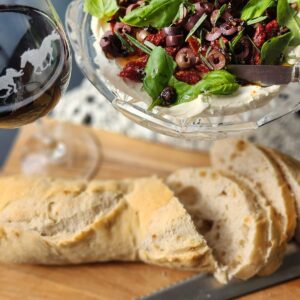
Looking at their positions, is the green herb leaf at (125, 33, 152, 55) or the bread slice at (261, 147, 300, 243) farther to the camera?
the bread slice at (261, 147, 300, 243)

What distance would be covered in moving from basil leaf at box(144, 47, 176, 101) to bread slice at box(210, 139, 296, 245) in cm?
50

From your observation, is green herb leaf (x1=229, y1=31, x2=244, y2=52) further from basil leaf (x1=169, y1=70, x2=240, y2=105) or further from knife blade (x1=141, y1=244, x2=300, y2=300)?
knife blade (x1=141, y1=244, x2=300, y2=300)

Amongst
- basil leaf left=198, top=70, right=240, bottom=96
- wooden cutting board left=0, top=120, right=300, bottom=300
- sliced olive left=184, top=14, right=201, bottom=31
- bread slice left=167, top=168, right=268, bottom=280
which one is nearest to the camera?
basil leaf left=198, top=70, right=240, bottom=96

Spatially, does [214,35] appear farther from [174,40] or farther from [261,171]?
[261,171]

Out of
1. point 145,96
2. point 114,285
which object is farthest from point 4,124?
point 114,285

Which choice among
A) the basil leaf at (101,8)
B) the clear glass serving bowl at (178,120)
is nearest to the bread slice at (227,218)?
the clear glass serving bowl at (178,120)

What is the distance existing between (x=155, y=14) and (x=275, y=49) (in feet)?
1.13

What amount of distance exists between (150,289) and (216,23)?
86 centimetres

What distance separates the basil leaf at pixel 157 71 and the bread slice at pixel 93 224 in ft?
1.26

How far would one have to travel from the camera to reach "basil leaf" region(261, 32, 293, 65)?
1381 mm

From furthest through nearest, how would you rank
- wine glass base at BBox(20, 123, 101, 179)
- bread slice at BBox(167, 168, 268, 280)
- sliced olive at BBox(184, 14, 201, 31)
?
wine glass base at BBox(20, 123, 101, 179) → bread slice at BBox(167, 168, 268, 280) → sliced olive at BBox(184, 14, 201, 31)

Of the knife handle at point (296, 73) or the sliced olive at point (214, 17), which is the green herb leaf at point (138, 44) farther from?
the knife handle at point (296, 73)

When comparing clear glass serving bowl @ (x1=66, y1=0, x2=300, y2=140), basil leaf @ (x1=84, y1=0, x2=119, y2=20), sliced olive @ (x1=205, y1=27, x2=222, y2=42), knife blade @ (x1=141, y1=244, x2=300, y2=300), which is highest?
basil leaf @ (x1=84, y1=0, x2=119, y2=20)

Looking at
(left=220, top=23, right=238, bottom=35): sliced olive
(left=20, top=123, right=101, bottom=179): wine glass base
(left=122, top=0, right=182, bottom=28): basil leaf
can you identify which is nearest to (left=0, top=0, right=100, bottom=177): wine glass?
(left=122, top=0, right=182, bottom=28): basil leaf
